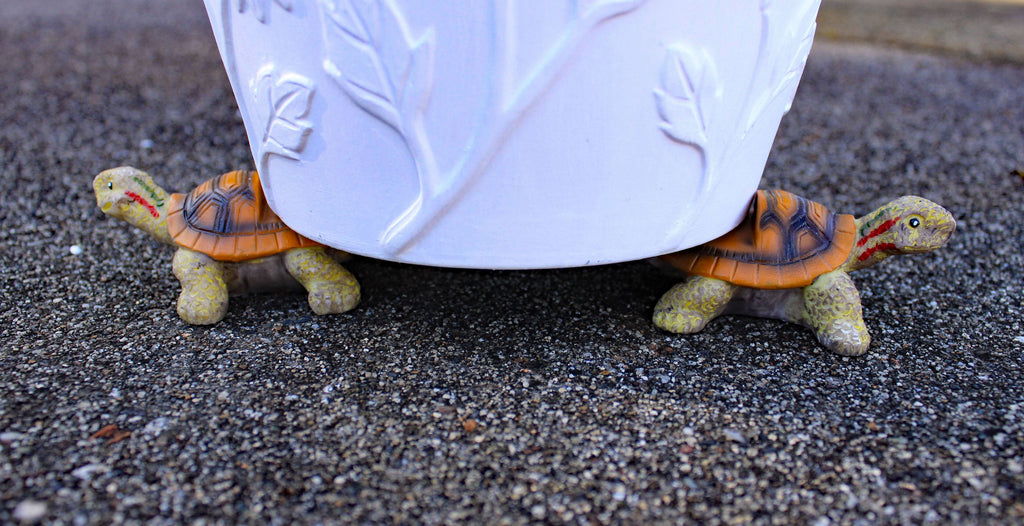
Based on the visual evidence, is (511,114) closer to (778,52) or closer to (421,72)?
(421,72)

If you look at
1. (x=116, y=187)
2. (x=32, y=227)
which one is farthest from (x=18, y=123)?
(x=116, y=187)

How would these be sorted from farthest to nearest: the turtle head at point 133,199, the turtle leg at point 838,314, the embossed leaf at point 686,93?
the turtle head at point 133,199 < the turtle leg at point 838,314 < the embossed leaf at point 686,93

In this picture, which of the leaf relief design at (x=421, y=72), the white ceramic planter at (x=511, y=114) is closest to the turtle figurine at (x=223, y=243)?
the white ceramic planter at (x=511, y=114)

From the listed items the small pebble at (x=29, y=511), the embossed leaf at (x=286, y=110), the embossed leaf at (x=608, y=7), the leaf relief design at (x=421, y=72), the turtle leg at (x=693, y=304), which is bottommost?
the small pebble at (x=29, y=511)

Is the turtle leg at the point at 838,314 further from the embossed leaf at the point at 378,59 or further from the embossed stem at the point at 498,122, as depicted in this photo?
the embossed leaf at the point at 378,59

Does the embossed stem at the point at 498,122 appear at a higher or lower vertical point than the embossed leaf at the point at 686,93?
lower

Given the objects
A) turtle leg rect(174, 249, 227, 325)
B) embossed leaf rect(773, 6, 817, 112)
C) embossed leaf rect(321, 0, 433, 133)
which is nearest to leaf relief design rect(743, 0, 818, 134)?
embossed leaf rect(773, 6, 817, 112)
